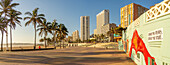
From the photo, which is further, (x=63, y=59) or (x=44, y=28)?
(x=44, y=28)

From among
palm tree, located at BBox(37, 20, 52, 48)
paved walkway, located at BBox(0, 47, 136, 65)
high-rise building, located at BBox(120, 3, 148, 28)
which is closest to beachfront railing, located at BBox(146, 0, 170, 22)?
paved walkway, located at BBox(0, 47, 136, 65)

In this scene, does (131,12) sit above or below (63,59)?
above

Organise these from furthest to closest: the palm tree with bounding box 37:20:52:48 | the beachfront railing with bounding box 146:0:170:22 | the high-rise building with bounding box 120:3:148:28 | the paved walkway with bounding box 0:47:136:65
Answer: the high-rise building with bounding box 120:3:148:28
the palm tree with bounding box 37:20:52:48
the paved walkway with bounding box 0:47:136:65
the beachfront railing with bounding box 146:0:170:22

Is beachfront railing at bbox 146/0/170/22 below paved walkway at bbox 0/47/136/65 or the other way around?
the other way around

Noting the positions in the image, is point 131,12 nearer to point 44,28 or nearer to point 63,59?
point 44,28

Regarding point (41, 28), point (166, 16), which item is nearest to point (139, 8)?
point (41, 28)

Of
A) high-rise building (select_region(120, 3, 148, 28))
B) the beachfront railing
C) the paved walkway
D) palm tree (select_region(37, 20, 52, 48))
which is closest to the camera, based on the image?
the beachfront railing

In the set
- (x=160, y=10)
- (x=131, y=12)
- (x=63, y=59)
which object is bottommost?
(x=63, y=59)

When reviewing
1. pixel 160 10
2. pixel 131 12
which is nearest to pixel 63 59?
pixel 160 10

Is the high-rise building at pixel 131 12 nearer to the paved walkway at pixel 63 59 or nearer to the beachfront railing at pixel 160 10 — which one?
the paved walkway at pixel 63 59

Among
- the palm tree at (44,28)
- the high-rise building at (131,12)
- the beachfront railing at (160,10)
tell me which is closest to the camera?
the beachfront railing at (160,10)

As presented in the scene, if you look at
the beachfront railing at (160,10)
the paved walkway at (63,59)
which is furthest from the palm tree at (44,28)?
the beachfront railing at (160,10)

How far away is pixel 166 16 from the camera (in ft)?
16.9

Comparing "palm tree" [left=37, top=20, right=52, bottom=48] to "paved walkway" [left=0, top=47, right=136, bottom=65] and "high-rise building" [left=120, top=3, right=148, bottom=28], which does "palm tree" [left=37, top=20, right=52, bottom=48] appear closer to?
"paved walkway" [left=0, top=47, right=136, bottom=65]
